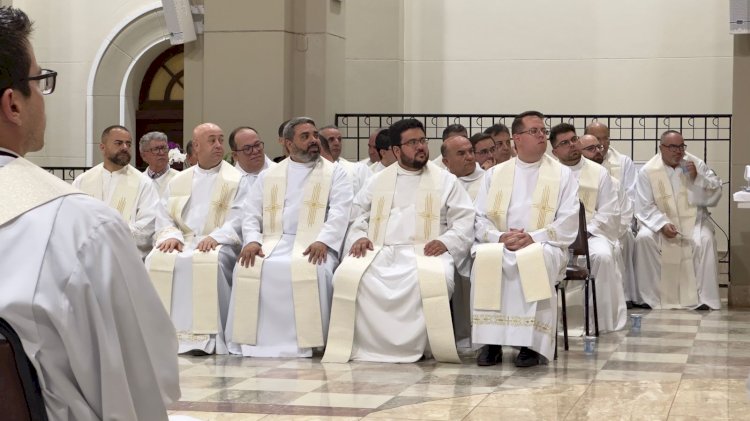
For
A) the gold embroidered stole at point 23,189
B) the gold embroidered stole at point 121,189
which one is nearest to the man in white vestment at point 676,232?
the gold embroidered stole at point 121,189

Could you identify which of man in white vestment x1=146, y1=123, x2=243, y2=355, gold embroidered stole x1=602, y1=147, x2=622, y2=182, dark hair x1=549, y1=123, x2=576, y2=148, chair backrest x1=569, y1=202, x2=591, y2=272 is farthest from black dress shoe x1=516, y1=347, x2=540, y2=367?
gold embroidered stole x1=602, y1=147, x2=622, y2=182

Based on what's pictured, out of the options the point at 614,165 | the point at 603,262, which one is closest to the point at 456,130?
the point at 603,262

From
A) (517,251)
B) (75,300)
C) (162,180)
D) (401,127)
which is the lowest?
(517,251)

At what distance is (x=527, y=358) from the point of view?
294 inches

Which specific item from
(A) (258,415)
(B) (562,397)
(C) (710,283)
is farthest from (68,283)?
(C) (710,283)

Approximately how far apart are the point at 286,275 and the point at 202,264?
0.70m

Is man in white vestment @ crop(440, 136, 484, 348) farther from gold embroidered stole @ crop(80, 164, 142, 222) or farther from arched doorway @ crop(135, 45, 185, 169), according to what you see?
arched doorway @ crop(135, 45, 185, 169)

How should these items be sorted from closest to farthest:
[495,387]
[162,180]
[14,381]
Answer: [14,381] < [495,387] < [162,180]

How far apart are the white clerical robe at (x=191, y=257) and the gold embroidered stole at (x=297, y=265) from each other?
0.26 meters

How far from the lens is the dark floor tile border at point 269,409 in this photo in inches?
230

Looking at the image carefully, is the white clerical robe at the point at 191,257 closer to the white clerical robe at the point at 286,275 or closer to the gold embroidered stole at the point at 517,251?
the white clerical robe at the point at 286,275

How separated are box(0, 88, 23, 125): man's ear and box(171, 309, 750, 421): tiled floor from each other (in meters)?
3.64

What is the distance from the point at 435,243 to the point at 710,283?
4451 mm

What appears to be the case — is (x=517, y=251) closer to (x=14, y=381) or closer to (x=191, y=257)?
(x=191, y=257)
